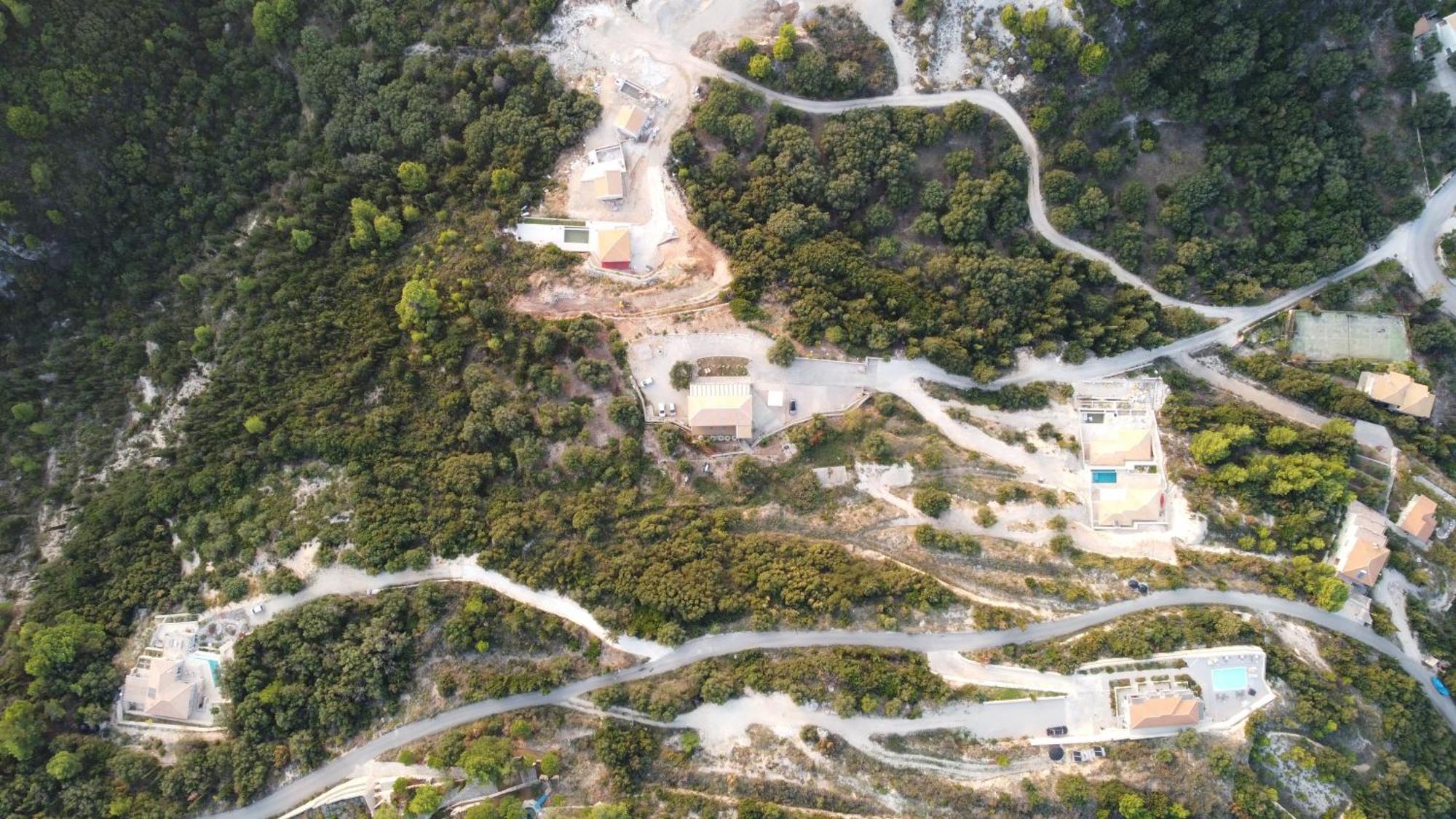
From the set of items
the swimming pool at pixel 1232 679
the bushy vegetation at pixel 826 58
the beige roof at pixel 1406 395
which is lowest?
the swimming pool at pixel 1232 679

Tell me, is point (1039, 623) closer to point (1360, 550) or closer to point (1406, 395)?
point (1360, 550)

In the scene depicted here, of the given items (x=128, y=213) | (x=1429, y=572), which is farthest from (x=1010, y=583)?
(x=128, y=213)

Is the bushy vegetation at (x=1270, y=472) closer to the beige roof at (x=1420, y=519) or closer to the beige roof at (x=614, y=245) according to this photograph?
→ the beige roof at (x=1420, y=519)

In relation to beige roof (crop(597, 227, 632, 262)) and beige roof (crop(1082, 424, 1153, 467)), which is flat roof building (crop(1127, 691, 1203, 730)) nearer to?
beige roof (crop(1082, 424, 1153, 467))

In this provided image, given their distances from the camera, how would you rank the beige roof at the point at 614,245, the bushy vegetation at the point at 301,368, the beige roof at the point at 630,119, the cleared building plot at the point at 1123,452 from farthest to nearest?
the beige roof at the point at 630,119
the beige roof at the point at 614,245
the cleared building plot at the point at 1123,452
the bushy vegetation at the point at 301,368

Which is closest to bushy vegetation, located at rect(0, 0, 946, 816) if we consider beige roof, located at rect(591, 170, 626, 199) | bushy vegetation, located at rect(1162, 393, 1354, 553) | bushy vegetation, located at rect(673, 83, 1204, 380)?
beige roof, located at rect(591, 170, 626, 199)

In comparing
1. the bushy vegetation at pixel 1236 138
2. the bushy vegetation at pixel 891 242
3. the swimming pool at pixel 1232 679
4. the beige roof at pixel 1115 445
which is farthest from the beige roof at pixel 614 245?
the swimming pool at pixel 1232 679

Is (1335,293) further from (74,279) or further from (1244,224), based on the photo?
(74,279)
